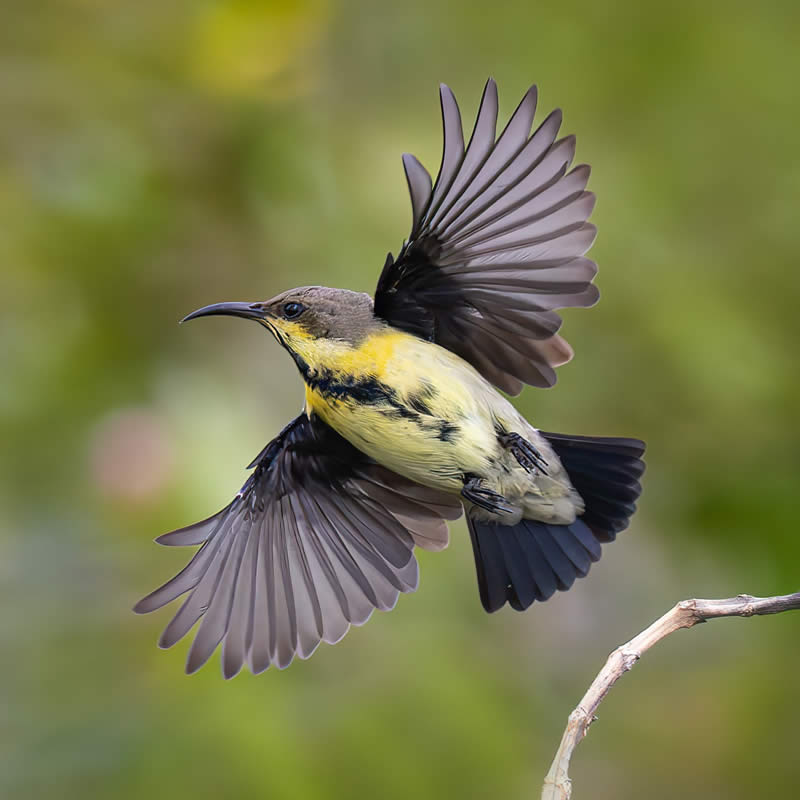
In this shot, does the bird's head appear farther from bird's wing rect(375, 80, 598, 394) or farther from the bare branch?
the bare branch

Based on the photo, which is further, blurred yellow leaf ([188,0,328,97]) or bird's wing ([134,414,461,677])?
blurred yellow leaf ([188,0,328,97])

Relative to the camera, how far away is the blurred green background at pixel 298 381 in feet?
12.6

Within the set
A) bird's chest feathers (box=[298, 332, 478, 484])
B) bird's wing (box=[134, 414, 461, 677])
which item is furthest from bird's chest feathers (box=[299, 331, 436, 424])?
bird's wing (box=[134, 414, 461, 677])

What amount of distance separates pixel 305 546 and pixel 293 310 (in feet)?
2.78

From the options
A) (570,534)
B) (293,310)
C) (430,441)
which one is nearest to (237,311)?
(293,310)

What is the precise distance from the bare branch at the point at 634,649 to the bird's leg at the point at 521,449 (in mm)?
1158

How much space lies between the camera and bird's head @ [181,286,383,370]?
10.1 feet

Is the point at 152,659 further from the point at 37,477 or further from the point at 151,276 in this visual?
the point at 151,276

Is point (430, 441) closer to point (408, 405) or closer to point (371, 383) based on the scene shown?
point (408, 405)

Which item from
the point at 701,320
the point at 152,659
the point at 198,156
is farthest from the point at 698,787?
the point at 198,156

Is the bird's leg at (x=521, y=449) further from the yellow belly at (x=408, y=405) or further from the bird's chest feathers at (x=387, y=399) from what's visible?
the bird's chest feathers at (x=387, y=399)

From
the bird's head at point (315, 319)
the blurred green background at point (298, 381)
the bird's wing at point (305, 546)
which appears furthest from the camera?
the blurred green background at point (298, 381)

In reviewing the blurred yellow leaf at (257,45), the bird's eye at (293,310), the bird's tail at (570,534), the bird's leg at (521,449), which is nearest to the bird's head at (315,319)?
the bird's eye at (293,310)

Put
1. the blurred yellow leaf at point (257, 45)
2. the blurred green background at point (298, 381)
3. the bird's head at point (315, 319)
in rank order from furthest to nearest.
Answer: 1. the blurred yellow leaf at point (257, 45)
2. the blurred green background at point (298, 381)
3. the bird's head at point (315, 319)
